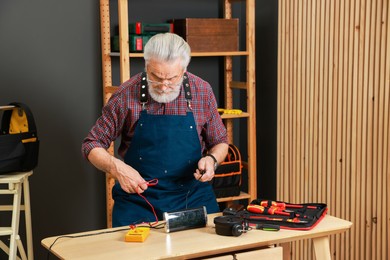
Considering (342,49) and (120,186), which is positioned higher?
(342,49)

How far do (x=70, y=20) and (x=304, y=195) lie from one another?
2.07 meters

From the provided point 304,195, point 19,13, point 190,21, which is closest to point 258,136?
point 304,195

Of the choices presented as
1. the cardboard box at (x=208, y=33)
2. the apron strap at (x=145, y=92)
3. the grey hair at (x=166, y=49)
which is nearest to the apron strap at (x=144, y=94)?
the apron strap at (x=145, y=92)

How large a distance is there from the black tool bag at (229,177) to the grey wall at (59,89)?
85 cm

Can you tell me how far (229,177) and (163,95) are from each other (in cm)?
164

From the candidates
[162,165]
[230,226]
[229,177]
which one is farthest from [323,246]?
[229,177]

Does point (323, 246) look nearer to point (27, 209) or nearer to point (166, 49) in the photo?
point (166, 49)

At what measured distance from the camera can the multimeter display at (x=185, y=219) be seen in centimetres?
294

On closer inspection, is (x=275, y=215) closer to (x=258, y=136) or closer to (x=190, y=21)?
(x=190, y=21)

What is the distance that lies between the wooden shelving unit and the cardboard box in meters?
0.06

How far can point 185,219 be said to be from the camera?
118 inches

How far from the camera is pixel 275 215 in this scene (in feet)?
10.3

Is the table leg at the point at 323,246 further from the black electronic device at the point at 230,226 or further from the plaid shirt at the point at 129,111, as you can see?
the plaid shirt at the point at 129,111

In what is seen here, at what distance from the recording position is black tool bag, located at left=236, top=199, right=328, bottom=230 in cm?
301
